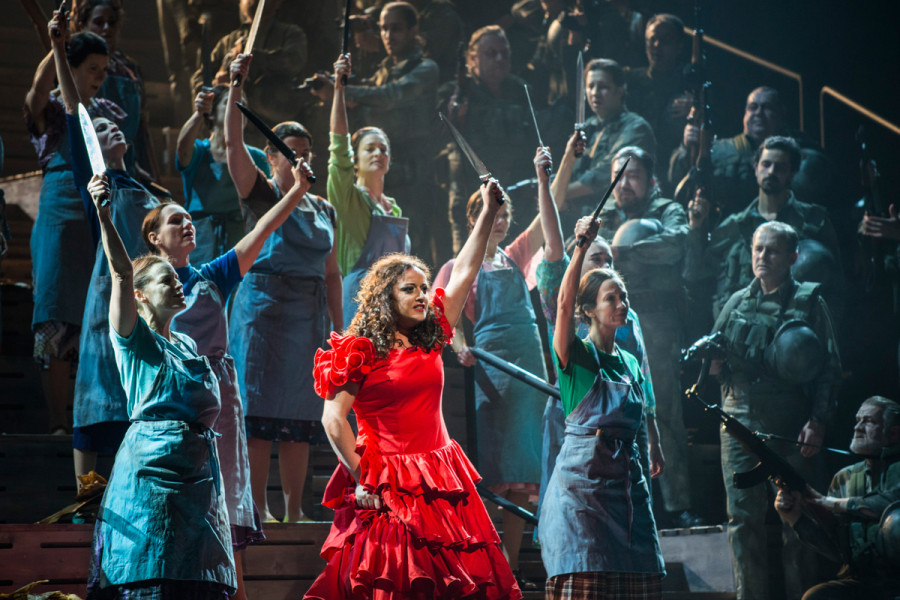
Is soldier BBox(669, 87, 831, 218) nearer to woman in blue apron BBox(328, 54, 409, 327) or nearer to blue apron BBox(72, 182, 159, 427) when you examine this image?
woman in blue apron BBox(328, 54, 409, 327)

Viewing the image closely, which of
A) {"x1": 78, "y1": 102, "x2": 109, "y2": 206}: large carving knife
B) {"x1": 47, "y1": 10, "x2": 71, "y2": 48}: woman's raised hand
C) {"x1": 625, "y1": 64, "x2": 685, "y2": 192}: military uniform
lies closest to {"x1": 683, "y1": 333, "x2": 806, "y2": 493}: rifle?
{"x1": 625, "y1": 64, "x2": 685, "y2": 192}: military uniform

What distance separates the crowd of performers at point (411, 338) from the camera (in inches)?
120

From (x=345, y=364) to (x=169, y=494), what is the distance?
62 centimetres

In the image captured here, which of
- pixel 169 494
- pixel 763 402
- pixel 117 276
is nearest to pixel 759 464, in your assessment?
pixel 763 402

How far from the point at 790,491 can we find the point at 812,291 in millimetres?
1304

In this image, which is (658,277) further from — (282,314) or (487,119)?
(282,314)

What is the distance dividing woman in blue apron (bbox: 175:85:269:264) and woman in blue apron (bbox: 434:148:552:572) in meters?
1.06

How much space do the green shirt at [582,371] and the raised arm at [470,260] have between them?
720mm

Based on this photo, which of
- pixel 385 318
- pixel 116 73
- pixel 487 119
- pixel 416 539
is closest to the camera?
pixel 416 539

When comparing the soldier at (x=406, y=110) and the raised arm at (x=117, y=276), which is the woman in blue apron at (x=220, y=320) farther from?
the soldier at (x=406, y=110)

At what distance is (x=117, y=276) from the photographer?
3049 mm

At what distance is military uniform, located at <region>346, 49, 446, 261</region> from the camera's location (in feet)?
22.4

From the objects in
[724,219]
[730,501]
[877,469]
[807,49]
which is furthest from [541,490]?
[807,49]

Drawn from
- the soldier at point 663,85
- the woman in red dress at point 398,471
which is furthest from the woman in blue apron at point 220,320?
the soldier at point 663,85
